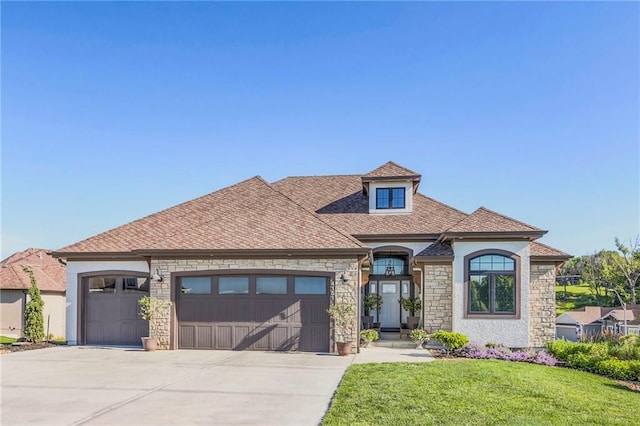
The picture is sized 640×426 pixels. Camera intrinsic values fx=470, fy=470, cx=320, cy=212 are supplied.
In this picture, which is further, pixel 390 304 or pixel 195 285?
pixel 390 304

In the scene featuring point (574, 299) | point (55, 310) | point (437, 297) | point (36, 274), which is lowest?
point (574, 299)

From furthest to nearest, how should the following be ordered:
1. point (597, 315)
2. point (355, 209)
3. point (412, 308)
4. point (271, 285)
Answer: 1. point (597, 315)
2. point (355, 209)
3. point (412, 308)
4. point (271, 285)

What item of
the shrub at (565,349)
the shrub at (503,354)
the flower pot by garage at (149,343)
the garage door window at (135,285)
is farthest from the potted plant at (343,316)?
the garage door window at (135,285)

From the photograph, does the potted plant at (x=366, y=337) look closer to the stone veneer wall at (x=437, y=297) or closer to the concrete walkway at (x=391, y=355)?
the concrete walkway at (x=391, y=355)

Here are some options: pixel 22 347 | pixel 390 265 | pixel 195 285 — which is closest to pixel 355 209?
pixel 390 265

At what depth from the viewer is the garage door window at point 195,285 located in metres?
14.9

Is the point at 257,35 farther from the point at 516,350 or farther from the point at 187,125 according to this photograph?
the point at 516,350

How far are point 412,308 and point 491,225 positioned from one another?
466 cm

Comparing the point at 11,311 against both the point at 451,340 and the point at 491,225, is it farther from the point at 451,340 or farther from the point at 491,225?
the point at 491,225

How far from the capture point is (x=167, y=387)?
9.09 m

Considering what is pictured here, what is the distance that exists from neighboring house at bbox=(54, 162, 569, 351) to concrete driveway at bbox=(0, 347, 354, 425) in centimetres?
110

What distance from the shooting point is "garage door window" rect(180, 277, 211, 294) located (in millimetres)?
14898

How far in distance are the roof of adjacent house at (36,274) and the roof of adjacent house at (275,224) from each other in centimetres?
824

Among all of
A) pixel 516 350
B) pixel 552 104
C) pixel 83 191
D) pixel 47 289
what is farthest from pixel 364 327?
pixel 47 289
